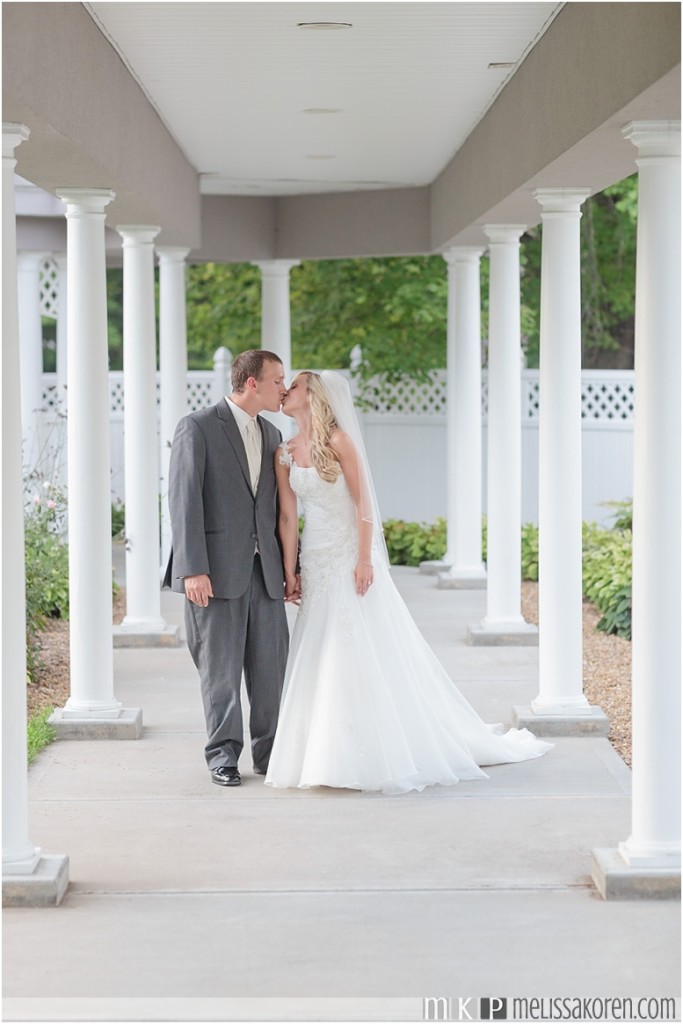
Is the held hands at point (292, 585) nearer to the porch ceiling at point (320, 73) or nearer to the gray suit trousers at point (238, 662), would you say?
the gray suit trousers at point (238, 662)

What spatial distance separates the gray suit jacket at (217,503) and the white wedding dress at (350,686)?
242mm

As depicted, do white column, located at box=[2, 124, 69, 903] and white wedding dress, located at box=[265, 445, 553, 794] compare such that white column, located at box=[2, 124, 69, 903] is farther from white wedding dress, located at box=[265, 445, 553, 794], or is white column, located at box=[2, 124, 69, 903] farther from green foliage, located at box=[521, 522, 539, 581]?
green foliage, located at box=[521, 522, 539, 581]

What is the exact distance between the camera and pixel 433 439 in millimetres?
17797

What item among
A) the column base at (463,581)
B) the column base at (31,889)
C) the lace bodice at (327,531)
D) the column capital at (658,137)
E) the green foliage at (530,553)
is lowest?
the column base at (31,889)

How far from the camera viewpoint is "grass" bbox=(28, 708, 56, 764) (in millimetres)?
7742

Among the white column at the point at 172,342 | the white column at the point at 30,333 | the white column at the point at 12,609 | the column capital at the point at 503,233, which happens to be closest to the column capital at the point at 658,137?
the white column at the point at 12,609

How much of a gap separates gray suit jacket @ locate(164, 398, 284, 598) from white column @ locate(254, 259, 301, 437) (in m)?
8.43

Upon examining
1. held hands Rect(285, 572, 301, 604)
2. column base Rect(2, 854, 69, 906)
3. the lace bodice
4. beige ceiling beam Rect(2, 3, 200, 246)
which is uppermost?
beige ceiling beam Rect(2, 3, 200, 246)

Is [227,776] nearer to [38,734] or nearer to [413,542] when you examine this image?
[38,734]

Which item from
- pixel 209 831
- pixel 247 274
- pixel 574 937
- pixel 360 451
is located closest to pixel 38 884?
pixel 209 831

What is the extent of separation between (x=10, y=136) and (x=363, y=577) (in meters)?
2.74

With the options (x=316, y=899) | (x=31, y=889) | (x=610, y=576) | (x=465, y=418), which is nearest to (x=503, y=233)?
(x=610, y=576)

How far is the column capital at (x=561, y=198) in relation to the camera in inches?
299

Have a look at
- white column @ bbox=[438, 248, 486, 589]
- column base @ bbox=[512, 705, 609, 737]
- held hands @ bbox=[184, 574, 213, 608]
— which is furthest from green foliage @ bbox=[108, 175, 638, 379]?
held hands @ bbox=[184, 574, 213, 608]
